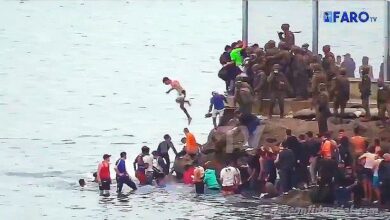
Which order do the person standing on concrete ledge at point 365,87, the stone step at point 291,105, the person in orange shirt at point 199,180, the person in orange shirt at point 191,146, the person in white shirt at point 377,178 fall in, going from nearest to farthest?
the person in white shirt at point 377,178 → the person standing on concrete ledge at point 365,87 → the person in orange shirt at point 199,180 → the stone step at point 291,105 → the person in orange shirt at point 191,146

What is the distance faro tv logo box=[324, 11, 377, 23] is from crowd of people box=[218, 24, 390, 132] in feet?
3.96

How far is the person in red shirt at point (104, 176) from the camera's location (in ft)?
Result: 166

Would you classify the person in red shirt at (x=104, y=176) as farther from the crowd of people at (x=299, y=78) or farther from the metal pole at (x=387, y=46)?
the metal pole at (x=387, y=46)

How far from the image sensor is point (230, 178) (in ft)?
163

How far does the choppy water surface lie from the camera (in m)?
51.3

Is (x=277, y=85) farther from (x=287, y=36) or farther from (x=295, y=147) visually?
(x=295, y=147)

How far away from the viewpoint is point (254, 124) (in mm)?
51250

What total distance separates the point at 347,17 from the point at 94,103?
43.9 meters

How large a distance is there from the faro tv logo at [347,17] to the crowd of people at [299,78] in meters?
1.21

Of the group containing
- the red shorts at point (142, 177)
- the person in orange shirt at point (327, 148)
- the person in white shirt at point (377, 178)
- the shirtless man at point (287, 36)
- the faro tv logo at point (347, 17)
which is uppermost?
the faro tv logo at point (347, 17)

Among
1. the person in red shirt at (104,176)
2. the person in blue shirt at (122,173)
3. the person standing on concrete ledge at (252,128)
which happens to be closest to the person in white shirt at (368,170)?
the person standing on concrete ledge at (252,128)

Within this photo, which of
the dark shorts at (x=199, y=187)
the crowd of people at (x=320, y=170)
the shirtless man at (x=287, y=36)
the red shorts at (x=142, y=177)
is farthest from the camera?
the shirtless man at (x=287, y=36)

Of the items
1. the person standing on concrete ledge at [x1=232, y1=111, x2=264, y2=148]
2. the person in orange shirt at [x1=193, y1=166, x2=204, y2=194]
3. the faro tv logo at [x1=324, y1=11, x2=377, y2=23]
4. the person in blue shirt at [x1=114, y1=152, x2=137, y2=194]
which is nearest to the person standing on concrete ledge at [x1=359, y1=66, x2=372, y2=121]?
the faro tv logo at [x1=324, y1=11, x2=377, y2=23]

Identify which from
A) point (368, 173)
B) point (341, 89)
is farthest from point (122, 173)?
point (368, 173)
